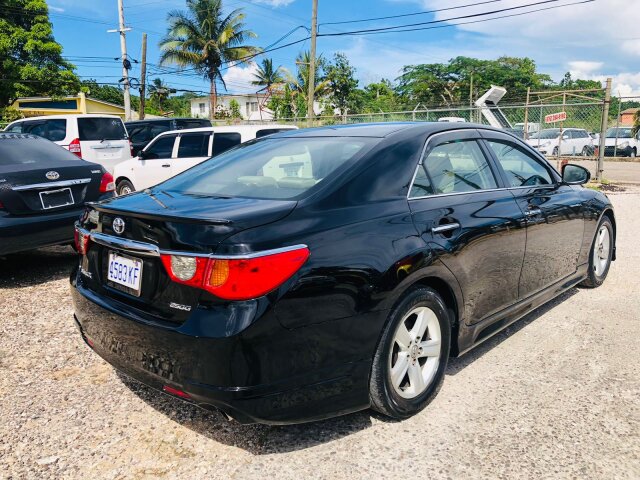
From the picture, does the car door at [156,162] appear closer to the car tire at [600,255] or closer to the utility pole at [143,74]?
the car tire at [600,255]

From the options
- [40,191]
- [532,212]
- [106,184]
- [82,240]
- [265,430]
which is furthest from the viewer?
[106,184]

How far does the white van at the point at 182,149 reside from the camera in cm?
888

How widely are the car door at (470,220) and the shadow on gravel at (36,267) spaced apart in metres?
4.28

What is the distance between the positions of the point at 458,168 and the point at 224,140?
20.4ft

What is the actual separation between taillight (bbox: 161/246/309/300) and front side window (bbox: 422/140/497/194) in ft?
3.99

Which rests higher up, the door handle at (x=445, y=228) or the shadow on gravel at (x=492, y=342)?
the door handle at (x=445, y=228)

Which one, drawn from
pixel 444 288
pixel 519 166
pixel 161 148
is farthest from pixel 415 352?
pixel 161 148

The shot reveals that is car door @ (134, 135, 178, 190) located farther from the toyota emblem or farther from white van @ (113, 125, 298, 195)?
the toyota emblem

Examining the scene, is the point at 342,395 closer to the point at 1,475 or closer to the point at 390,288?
the point at 390,288

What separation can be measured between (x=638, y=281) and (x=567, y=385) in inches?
106

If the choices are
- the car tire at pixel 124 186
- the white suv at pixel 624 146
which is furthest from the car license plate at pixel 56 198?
the white suv at pixel 624 146

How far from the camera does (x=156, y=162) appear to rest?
30.9 ft

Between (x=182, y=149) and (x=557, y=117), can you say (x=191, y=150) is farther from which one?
(x=557, y=117)

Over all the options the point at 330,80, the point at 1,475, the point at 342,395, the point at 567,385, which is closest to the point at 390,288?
the point at 342,395
